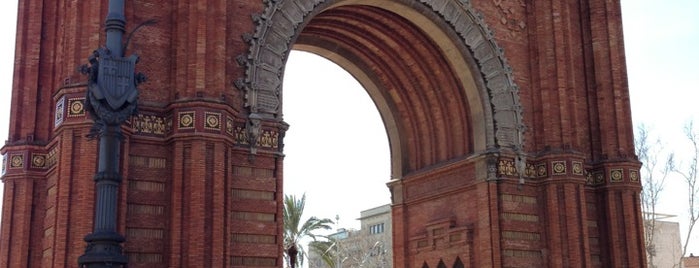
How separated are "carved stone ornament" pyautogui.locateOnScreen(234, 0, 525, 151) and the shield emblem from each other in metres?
7.07

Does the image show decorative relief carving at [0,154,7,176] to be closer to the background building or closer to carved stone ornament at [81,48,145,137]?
carved stone ornament at [81,48,145,137]

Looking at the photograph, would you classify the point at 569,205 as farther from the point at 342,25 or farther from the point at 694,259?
the point at 694,259

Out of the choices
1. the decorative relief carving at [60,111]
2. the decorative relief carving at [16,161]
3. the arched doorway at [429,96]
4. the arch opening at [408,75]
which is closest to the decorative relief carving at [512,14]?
the arched doorway at [429,96]

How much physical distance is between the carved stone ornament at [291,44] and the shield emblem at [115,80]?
7.07m

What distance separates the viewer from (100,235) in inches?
425

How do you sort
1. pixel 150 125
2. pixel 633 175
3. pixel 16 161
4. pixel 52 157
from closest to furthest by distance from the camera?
pixel 150 125 < pixel 52 157 < pixel 16 161 < pixel 633 175

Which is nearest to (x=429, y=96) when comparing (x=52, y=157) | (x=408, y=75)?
(x=408, y=75)

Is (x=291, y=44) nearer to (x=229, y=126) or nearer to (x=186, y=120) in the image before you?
(x=229, y=126)

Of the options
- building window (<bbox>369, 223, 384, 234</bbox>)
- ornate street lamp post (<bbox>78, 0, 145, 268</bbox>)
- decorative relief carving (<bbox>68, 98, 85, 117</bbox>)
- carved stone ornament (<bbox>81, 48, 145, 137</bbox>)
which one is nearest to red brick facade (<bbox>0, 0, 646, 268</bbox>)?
decorative relief carving (<bbox>68, 98, 85, 117</bbox>)

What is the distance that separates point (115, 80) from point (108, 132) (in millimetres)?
669

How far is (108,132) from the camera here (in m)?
11.1

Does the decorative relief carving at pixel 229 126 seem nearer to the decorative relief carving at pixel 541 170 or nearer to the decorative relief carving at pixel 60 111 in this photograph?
the decorative relief carving at pixel 60 111

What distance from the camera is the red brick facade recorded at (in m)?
16.8

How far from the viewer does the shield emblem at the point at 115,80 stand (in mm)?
11039
